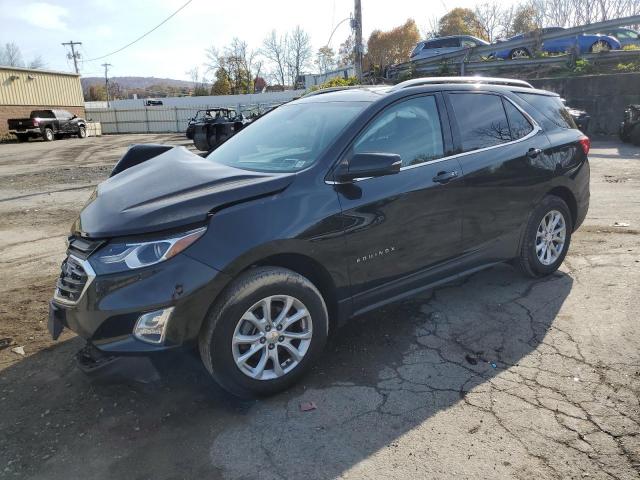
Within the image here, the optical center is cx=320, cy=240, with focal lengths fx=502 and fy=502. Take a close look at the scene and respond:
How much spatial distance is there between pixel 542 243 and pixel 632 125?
41.9 feet

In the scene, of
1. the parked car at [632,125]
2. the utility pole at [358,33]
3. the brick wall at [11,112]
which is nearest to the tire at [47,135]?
the brick wall at [11,112]

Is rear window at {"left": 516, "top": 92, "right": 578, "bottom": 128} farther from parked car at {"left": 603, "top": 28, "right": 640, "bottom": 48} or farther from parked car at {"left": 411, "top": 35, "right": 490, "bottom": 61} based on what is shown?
parked car at {"left": 411, "top": 35, "right": 490, "bottom": 61}

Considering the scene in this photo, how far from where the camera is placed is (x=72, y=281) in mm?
2830

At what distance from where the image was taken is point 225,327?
110 inches

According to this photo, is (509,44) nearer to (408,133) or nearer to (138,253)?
(408,133)

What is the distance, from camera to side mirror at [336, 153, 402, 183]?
3105mm

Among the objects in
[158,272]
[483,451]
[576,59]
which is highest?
[576,59]

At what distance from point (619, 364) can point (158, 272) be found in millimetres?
→ 2966

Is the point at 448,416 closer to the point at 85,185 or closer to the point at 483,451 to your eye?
the point at 483,451

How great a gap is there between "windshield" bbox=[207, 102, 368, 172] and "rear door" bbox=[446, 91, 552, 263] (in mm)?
984

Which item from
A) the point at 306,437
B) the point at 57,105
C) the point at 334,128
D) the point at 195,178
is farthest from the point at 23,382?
the point at 57,105

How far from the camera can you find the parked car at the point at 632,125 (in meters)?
14.5

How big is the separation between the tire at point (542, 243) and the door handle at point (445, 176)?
1.13m

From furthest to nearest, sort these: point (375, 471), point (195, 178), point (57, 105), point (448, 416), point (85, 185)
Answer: point (57, 105) < point (85, 185) < point (195, 178) < point (448, 416) < point (375, 471)
